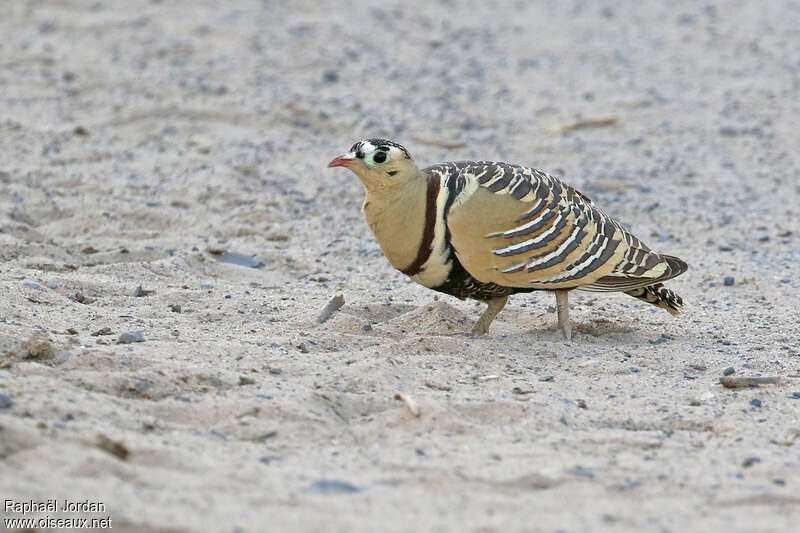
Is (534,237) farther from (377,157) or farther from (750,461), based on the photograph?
(750,461)

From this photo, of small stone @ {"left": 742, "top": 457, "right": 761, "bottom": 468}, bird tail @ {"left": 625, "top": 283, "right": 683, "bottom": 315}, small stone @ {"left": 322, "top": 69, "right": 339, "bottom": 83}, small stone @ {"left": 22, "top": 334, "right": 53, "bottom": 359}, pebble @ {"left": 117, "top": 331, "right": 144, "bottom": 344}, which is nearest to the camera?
small stone @ {"left": 742, "top": 457, "right": 761, "bottom": 468}

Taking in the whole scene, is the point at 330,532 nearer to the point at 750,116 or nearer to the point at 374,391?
the point at 374,391

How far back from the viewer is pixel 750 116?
9.19 metres

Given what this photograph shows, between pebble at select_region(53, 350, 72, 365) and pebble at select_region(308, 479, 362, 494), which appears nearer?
pebble at select_region(308, 479, 362, 494)

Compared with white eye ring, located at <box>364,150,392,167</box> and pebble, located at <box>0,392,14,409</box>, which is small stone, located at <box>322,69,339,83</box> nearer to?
white eye ring, located at <box>364,150,392,167</box>

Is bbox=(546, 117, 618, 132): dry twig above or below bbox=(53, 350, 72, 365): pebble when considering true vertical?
above

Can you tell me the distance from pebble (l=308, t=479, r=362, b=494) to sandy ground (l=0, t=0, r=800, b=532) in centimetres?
1

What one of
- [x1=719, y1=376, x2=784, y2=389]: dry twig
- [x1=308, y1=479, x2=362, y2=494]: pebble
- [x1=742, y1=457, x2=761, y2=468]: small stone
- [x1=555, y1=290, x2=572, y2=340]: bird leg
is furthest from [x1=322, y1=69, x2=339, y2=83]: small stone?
[x1=308, y1=479, x2=362, y2=494]: pebble

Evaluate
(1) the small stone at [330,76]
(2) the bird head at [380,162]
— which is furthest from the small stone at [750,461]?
(1) the small stone at [330,76]

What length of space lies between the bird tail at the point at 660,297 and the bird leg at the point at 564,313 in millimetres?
386

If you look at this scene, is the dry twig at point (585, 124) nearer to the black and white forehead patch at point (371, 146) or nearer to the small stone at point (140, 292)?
the black and white forehead patch at point (371, 146)

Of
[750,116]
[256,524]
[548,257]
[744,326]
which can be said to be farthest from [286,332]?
[750,116]

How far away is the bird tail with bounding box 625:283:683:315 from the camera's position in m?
5.32

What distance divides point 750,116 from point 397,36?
3.58 metres
